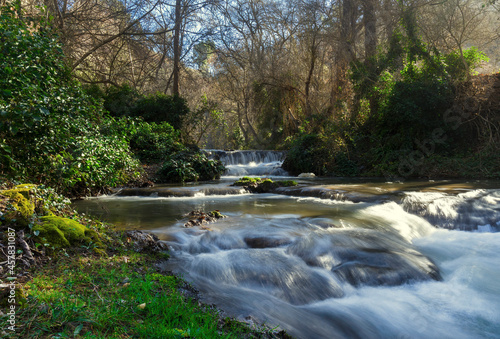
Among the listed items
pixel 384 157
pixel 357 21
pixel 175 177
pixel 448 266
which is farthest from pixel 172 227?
pixel 357 21

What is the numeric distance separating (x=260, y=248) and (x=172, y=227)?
1935 mm

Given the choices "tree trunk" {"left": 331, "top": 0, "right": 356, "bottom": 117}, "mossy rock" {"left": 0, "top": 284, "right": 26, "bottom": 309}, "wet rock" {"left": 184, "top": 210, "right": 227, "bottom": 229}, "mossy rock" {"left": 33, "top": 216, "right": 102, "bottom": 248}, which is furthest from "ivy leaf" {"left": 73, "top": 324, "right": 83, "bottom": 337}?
"tree trunk" {"left": 331, "top": 0, "right": 356, "bottom": 117}

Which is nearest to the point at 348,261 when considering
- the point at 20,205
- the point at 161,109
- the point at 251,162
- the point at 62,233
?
the point at 62,233

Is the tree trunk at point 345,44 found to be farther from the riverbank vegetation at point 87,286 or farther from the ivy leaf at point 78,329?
the ivy leaf at point 78,329

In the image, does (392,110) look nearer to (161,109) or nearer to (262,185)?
(262,185)

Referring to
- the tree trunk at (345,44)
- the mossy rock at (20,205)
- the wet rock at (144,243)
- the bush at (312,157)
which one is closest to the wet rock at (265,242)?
the wet rock at (144,243)

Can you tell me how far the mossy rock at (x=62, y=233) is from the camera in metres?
3.88

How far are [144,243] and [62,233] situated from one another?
107 cm

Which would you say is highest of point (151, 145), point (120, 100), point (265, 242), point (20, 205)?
point (120, 100)

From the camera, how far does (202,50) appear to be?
2514cm

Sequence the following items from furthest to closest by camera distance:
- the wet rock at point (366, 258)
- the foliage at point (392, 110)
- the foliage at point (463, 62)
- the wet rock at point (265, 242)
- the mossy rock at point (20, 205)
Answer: the foliage at point (392, 110), the foliage at point (463, 62), the wet rock at point (265, 242), the wet rock at point (366, 258), the mossy rock at point (20, 205)

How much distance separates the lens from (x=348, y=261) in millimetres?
4871

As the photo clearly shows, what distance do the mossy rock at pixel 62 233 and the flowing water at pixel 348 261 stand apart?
116cm

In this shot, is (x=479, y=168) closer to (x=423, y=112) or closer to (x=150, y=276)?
(x=423, y=112)
